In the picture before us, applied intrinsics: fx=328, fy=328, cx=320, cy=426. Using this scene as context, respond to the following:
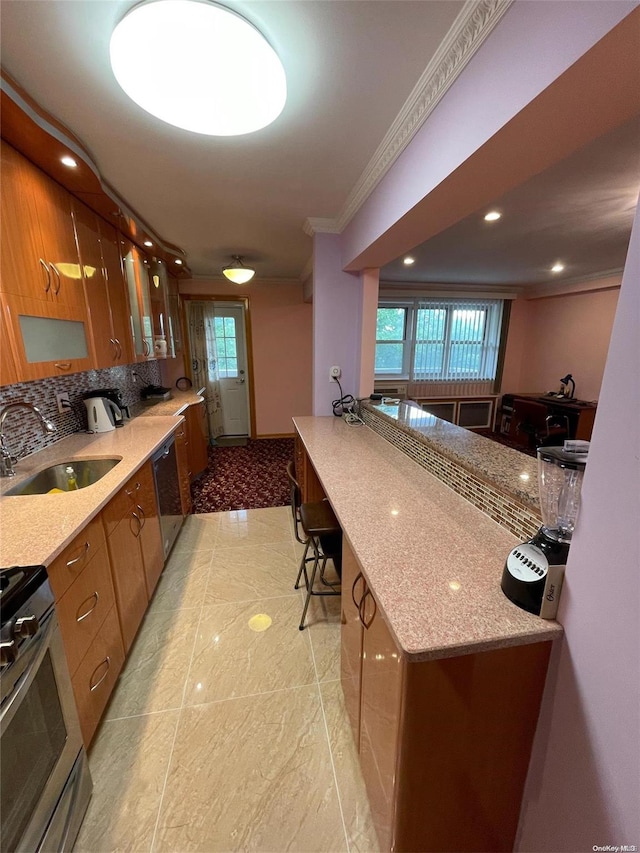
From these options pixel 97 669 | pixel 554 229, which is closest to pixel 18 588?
pixel 97 669

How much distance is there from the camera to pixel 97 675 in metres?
1.28

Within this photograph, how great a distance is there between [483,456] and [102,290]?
244 centimetres

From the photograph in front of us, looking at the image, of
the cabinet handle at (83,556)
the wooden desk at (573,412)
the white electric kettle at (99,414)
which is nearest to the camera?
the cabinet handle at (83,556)

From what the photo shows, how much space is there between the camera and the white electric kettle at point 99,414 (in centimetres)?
229

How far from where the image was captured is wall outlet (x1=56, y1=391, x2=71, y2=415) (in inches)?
82.8

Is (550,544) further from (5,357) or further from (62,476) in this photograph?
(62,476)

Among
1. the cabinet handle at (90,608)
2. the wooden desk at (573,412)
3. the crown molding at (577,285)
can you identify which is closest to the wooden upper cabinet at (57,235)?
the cabinet handle at (90,608)

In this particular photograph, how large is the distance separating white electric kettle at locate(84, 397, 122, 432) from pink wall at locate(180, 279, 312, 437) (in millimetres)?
2695

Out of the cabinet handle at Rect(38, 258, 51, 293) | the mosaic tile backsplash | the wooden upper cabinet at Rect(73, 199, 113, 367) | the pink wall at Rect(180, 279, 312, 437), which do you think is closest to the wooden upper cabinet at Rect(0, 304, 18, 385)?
the cabinet handle at Rect(38, 258, 51, 293)

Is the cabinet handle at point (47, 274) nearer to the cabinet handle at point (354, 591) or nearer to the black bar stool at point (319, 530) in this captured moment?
the black bar stool at point (319, 530)

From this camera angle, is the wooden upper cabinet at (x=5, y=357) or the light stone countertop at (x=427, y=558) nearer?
the light stone countertop at (x=427, y=558)

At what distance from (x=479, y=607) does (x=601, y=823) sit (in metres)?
0.44

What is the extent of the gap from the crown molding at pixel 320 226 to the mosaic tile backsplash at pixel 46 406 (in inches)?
77.6

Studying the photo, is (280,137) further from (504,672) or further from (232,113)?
(504,672)
